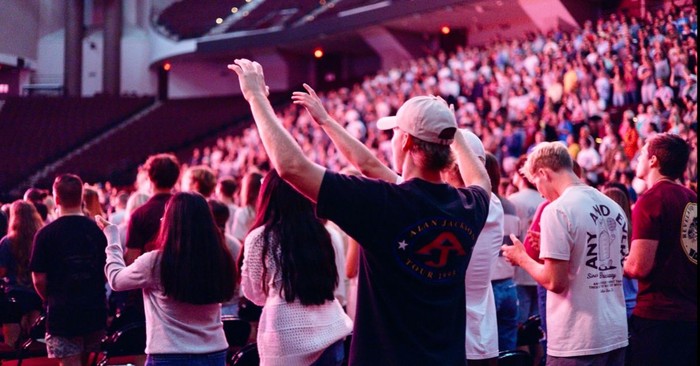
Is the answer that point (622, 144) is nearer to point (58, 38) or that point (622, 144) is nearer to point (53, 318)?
point (58, 38)

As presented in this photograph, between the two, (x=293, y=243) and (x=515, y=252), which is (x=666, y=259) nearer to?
(x=515, y=252)

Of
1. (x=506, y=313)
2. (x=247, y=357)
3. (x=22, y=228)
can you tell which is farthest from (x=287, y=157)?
(x=22, y=228)

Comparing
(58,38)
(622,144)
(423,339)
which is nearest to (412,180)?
(423,339)

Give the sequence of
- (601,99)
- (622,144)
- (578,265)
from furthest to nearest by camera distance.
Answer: (601,99) < (622,144) < (578,265)

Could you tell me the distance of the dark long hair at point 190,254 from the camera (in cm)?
402

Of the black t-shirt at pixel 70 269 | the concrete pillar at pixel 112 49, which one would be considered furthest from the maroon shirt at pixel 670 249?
the concrete pillar at pixel 112 49

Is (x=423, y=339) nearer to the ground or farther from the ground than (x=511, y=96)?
nearer to the ground

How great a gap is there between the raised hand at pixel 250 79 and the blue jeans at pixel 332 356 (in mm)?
1646

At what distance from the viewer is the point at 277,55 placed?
31484 millimetres

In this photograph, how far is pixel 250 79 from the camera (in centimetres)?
266

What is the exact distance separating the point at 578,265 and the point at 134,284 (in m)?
2.04

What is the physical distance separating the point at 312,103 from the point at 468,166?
65 centimetres

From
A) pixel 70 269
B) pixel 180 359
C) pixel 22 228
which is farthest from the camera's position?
pixel 22 228

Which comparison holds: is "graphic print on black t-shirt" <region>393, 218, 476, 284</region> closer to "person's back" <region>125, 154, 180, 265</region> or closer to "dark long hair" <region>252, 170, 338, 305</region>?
"dark long hair" <region>252, 170, 338, 305</region>
